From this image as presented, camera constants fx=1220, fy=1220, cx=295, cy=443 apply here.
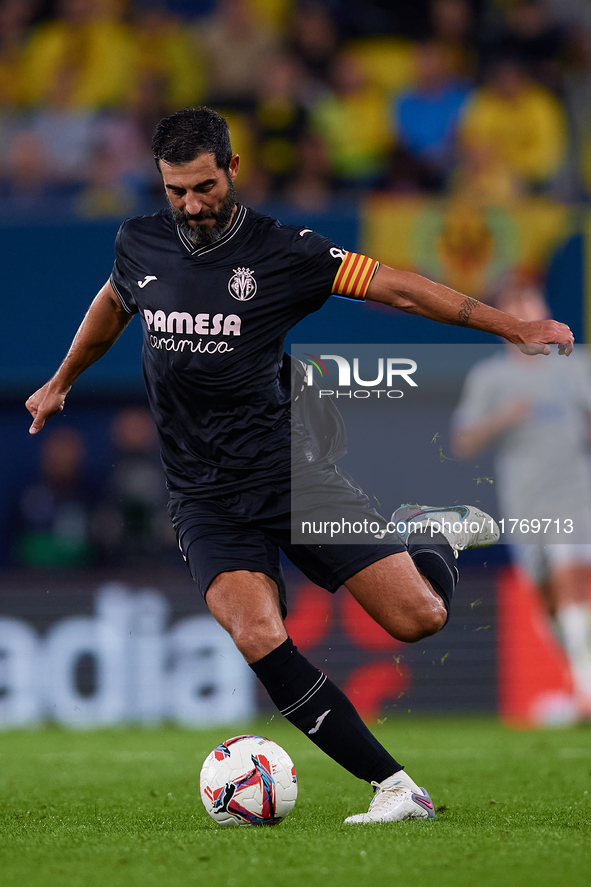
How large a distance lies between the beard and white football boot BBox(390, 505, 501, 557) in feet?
5.57

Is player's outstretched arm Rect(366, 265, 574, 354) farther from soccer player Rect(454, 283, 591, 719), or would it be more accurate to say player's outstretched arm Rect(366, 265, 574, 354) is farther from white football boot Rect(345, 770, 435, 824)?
soccer player Rect(454, 283, 591, 719)

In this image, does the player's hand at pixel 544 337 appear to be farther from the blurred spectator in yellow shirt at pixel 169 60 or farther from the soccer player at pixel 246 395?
the blurred spectator in yellow shirt at pixel 169 60

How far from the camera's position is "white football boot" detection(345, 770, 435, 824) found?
14.6ft

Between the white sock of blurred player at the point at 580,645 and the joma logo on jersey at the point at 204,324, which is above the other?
the joma logo on jersey at the point at 204,324

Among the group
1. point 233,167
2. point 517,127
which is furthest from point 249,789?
point 517,127

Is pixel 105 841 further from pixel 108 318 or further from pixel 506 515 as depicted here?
pixel 506 515

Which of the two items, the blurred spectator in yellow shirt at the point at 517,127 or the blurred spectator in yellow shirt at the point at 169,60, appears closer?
the blurred spectator in yellow shirt at the point at 517,127

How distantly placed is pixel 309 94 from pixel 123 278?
23.0 feet

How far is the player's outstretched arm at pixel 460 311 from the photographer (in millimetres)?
4363

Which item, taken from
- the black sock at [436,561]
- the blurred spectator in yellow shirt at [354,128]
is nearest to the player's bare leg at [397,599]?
the black sock at [436,561]

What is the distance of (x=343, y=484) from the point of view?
16.6ft

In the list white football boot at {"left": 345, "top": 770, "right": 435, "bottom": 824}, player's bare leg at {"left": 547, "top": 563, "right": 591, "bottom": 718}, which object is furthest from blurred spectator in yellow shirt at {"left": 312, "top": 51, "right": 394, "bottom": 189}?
white football boot at {"left": 345, "top": 770, "right": 435, "bottom": 824}

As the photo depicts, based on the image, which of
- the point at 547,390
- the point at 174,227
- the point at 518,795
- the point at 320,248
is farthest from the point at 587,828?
the point at 547,390

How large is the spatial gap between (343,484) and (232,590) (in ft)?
2.53
